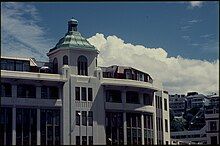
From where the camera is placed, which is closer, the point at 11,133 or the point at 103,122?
the point at 11,133

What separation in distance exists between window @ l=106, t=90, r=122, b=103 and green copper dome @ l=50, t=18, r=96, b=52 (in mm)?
6730

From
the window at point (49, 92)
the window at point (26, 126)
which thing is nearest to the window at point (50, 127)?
the window at point (26, 126)

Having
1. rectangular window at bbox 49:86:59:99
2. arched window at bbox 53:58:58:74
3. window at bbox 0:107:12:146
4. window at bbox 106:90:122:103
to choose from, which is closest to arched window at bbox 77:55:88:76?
arched window at bbox 53:58:58:74

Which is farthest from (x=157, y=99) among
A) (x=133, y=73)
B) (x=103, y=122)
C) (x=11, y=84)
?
(x=11, y=84)

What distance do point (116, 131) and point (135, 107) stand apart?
4959 mm

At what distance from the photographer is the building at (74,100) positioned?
74812 millimetres

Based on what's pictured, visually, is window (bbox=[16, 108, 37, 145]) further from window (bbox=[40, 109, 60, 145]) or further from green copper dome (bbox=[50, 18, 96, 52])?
green copper dome (bbox=[50, 18, 96, 52])

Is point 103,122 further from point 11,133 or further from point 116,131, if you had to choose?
point 11,133

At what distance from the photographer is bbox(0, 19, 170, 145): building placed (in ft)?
245

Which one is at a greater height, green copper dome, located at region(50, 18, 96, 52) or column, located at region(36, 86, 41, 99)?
green copper dome, located at region(50, 18, 96, 52)

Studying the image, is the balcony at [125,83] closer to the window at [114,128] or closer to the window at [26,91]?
the window at [114,128]

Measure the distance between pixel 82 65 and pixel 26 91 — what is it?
32.5ft

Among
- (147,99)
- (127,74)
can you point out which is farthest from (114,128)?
(127,74)

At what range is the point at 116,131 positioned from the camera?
8119 cm
